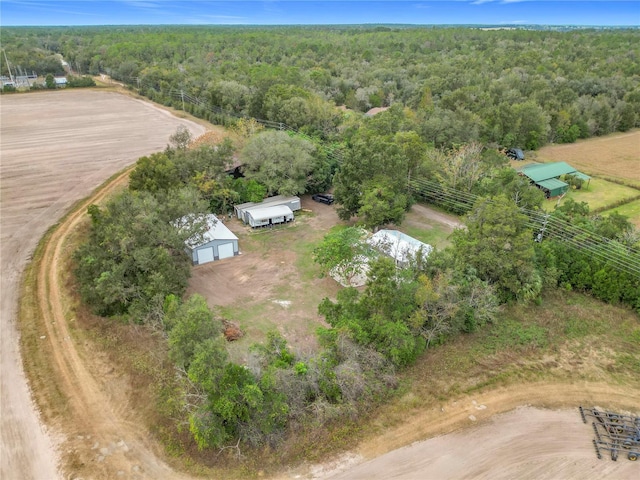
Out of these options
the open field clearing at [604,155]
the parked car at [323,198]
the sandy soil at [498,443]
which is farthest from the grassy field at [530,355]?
the open field clearing at [604,155]

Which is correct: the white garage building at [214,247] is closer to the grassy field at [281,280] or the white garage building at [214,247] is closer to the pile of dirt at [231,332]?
the grassy field at [281,280]

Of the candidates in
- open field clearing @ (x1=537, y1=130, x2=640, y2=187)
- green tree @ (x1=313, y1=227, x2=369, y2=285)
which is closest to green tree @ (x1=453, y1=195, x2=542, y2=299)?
green tree @ (x1=313, y1=227, x2=369, y2=285)

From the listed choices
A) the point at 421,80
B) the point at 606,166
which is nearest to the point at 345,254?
the point at 606,166

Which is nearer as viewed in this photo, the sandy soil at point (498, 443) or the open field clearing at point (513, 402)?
the sandy soil at point (498, 443)

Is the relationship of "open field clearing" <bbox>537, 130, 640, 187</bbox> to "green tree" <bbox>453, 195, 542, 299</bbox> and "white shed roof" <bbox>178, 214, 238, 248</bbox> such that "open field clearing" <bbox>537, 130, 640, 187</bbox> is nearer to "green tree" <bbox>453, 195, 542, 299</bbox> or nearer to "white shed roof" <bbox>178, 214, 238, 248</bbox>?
"green tree" <bbox>453, 195, 542, 299</bbox>

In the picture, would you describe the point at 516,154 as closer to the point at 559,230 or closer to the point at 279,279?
the point at 559,230

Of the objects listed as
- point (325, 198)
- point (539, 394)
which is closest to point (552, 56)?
point (325, 198)

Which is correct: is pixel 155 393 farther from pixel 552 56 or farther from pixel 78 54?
pixel 78 54
